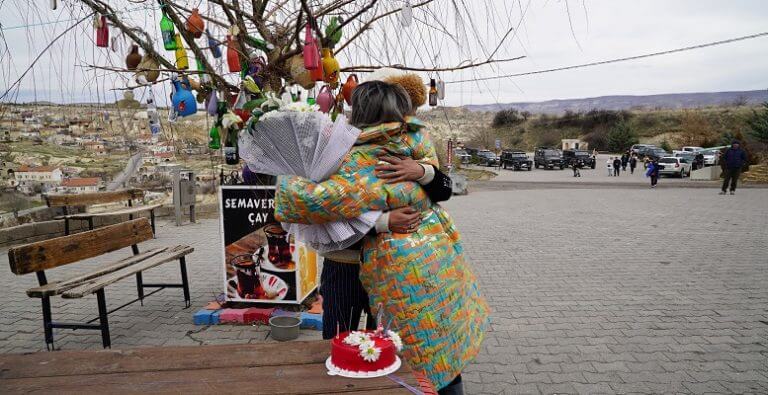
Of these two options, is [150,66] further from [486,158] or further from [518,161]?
[486,158]

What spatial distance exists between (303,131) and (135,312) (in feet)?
11.9

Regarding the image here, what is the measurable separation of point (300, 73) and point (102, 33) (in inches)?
45.2

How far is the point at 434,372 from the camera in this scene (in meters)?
2.05

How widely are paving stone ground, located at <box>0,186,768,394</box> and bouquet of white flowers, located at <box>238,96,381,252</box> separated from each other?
65.7 inches

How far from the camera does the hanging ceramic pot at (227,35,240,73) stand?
317 centimetres

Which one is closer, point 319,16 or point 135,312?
point 319,16

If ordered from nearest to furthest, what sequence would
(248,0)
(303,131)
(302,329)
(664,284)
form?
(303,131), (248,0), (302,329), (664,284)

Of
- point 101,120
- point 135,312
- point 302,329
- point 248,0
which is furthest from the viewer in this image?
point 135,312

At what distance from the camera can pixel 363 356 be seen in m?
1.62

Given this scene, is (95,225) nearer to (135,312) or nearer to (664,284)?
(135,312)

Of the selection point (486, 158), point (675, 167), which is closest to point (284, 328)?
point (675, 167)

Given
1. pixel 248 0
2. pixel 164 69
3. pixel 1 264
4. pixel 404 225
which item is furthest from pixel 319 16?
pixel 1 264

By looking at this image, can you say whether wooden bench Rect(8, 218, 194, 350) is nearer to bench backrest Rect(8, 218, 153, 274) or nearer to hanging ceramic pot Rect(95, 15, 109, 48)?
bench backrest Rect(8, 218, 153, 274)

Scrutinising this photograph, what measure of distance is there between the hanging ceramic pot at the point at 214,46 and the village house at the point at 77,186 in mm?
5528
